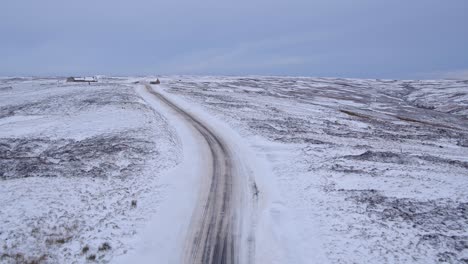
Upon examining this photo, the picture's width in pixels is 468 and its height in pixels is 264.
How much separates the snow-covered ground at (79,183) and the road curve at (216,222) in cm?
→ 217

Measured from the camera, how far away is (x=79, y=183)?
16.1 m

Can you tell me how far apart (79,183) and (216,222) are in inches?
291

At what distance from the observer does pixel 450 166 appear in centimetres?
2059

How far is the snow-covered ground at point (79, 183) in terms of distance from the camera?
37.3ft

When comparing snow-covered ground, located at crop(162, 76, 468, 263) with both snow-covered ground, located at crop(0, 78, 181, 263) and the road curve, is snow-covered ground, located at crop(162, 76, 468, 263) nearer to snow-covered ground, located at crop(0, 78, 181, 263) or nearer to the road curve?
the road curve

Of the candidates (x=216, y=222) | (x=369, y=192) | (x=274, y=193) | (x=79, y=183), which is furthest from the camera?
(x=274, y=193)

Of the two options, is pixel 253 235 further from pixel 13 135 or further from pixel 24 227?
pixel 13 135

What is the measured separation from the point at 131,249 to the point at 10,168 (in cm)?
1066

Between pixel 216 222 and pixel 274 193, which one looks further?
pixel 274 193

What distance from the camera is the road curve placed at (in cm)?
1095

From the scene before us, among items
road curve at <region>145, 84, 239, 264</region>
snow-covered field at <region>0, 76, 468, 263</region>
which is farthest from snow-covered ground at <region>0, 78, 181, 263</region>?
road curve at <region>145, 84, 239, 264</region>

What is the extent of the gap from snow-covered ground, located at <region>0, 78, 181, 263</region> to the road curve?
2.17m

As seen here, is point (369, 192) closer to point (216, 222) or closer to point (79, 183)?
point (216, 222)

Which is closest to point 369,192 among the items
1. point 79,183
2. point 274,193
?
point 274,193
